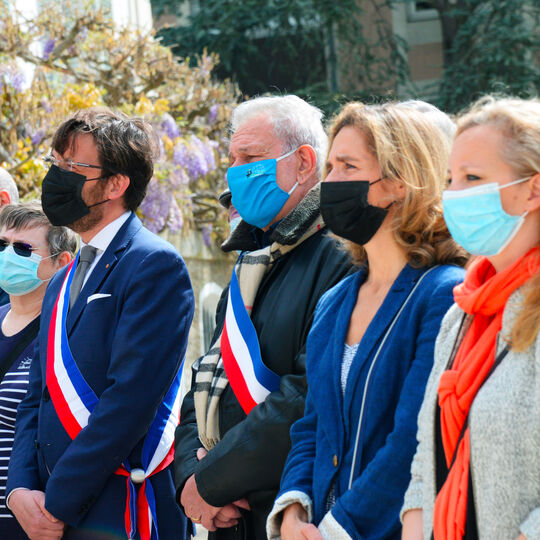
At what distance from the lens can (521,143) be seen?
2.49 m

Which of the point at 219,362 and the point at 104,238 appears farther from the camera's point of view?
the point at 104,238

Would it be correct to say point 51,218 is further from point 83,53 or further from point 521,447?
point 83,53

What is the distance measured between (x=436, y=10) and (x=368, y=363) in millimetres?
17880

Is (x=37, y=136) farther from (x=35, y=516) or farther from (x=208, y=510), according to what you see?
(x=208, y=510)

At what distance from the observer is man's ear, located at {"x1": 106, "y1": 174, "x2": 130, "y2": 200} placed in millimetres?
4203

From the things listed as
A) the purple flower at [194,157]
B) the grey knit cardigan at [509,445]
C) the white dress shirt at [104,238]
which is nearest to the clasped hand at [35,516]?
the white dress shirt at [104,238]

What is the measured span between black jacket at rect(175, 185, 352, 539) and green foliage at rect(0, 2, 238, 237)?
447 centimetres

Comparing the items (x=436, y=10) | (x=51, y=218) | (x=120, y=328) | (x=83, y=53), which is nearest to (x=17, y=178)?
(x=83, y=53)

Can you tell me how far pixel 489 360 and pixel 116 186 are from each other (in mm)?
2286

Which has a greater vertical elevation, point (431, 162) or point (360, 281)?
point (431, 162)

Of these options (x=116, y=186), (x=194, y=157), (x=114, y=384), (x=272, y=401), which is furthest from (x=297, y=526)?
(x=194, y=157)

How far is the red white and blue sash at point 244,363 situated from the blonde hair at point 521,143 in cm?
123

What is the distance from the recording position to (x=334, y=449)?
2855 mm

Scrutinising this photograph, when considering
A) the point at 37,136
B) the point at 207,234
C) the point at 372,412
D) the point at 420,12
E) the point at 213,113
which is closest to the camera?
the point at 372,412
